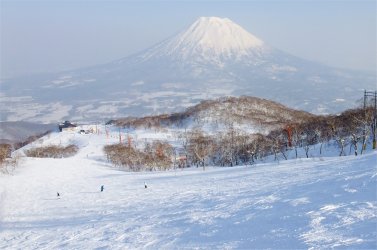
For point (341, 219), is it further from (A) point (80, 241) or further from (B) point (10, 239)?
(B) point (10, 239)

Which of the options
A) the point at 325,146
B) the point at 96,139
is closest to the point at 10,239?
the point at 325,146

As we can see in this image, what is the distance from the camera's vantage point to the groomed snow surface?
9.86 metres

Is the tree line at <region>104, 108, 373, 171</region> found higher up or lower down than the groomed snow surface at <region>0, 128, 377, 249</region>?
higher up

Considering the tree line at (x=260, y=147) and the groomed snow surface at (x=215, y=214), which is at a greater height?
the tree line at (x=260, y=147)

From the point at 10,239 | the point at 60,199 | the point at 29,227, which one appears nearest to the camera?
the point at 10,239

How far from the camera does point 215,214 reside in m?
12.8

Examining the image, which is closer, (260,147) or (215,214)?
(215,214)

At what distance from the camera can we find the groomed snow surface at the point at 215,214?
9.86 m

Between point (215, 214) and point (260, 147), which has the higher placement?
point (260, 147)

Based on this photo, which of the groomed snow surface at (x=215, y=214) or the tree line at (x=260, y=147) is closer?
Answer: the groomed snow surface at (x=215, y=214)

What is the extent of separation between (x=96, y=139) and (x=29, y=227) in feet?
194

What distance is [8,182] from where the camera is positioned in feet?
92.9

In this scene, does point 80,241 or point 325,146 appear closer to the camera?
point 80,241

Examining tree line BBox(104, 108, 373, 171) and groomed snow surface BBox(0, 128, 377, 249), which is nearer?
groomed snow surface BBox(0, 128, 377, 249)
